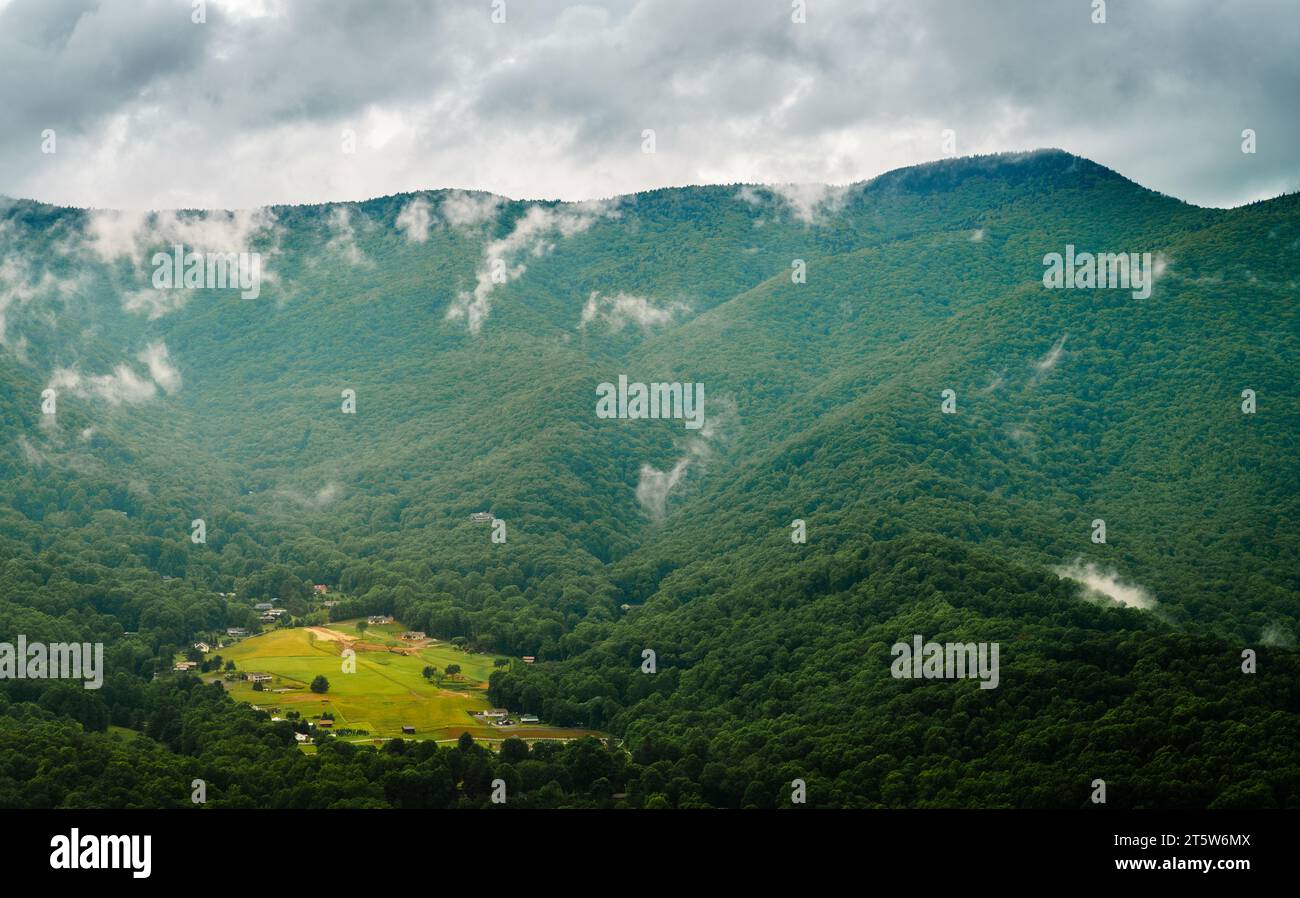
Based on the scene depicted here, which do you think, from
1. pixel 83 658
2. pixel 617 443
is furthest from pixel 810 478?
pixel 83 658

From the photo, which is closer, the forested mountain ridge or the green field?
the forested mountain ridge

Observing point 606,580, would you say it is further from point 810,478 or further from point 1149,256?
point 1149,256

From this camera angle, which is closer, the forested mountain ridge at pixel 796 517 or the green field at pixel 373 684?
the forested mountain ridge at pixel 796 517

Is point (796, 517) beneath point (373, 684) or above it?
above
